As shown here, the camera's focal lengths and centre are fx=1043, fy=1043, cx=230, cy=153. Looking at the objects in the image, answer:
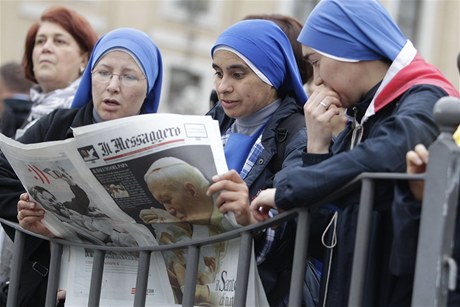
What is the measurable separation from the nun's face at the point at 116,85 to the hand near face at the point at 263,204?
46.4 inches

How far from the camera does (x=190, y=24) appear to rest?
86.6 ft

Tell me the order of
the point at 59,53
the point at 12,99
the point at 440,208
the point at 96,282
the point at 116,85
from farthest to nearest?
the point at 12,99 → the point at 59,53 → the point at 116,85 → the point at 96,282 → the point at 440,208

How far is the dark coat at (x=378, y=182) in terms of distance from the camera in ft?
8.38

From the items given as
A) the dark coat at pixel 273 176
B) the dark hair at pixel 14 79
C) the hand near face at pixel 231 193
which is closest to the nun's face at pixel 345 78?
the dark coat at pixel 273 176

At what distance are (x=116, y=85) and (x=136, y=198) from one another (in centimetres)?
98

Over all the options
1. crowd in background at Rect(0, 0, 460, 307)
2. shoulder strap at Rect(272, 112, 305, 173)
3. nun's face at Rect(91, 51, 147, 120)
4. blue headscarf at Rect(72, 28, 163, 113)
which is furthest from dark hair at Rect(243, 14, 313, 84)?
shoulder strap at Rect(272, 112, 305, 173)

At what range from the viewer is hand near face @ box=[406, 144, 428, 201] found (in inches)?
95.0

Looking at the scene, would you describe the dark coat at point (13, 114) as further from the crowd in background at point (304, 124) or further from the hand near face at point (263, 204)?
the hand near face at point (263, 204)

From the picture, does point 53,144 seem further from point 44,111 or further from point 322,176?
point 44,111

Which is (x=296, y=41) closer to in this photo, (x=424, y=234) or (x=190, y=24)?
(x=424, y=234)

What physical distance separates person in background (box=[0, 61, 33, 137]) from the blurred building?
16518 mm

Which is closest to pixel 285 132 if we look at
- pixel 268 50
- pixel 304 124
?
pixel 304 124

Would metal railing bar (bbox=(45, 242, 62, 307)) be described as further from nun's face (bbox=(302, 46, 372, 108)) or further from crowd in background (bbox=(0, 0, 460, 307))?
nun's face (bbox=(302, 46, 372, 108))

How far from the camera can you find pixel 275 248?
10.0 feet
